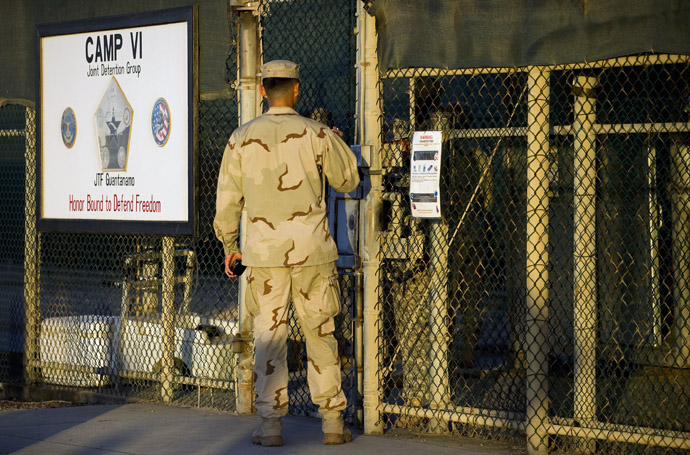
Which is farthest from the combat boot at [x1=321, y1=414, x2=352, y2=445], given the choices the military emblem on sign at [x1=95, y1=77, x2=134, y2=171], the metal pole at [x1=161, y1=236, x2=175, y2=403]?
the military emblem on sign at [x1=95, y1=77, x2=134, y2=171]

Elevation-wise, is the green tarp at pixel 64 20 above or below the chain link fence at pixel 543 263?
above

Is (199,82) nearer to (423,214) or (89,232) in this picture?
(89,232)

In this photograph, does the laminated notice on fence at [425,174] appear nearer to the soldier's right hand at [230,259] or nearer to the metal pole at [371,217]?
the metal pole at [371,217]

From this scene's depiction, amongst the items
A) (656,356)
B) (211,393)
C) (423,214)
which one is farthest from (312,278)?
(656,356)

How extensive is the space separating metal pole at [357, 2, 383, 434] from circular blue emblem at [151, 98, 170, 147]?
6.18 feet

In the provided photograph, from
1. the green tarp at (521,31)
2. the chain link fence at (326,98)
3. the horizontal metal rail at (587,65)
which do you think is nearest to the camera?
the green tarp at (521,31)

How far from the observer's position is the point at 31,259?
9.41m

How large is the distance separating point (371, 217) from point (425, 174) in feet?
1.74

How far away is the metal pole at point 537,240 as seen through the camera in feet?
20.5

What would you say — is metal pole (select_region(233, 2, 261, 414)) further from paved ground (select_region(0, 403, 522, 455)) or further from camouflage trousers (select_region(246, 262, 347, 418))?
camouflage trousers (select_region(246, 262, 347, 418))

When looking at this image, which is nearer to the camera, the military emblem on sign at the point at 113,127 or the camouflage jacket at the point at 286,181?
the camouflage jacket at the point at 286,181

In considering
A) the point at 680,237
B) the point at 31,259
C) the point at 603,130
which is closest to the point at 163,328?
the point at 31,259

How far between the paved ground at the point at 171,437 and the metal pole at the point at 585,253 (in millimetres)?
638

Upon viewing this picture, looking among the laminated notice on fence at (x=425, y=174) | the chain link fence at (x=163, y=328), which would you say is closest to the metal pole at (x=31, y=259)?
the chain link fence at (x=163, y=328)
